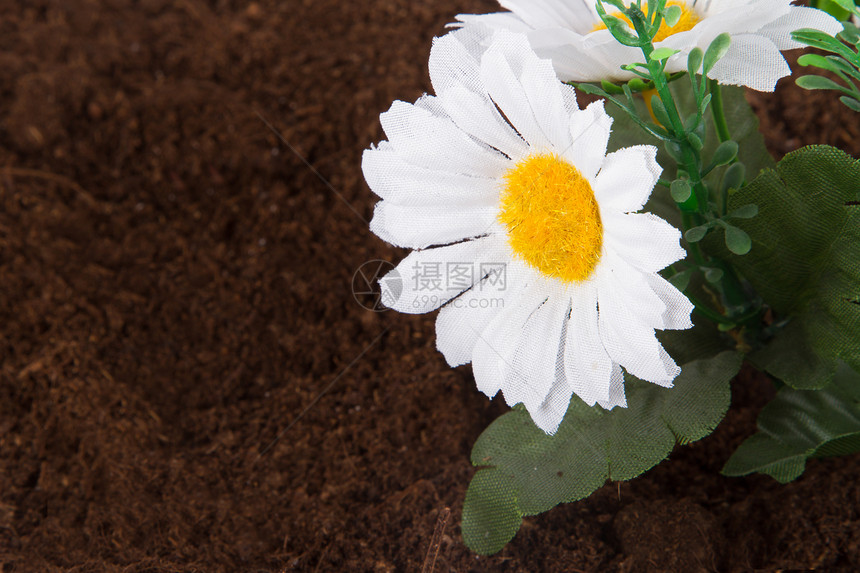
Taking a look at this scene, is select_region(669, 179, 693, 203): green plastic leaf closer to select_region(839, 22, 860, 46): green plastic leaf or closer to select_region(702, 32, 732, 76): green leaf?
select_region(702, 32, 732, 76): green leaf

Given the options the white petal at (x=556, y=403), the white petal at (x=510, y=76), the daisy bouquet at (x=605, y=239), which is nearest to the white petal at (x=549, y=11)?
the daisy bouquet at (x=605, y=239)

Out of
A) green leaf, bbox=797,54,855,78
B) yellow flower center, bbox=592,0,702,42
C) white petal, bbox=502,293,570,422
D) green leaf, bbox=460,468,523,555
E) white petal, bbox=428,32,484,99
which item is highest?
green leaf, bbox=797,54,855,78

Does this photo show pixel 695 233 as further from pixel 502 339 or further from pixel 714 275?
pixel 502 339

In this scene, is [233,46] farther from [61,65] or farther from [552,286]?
[552,286]

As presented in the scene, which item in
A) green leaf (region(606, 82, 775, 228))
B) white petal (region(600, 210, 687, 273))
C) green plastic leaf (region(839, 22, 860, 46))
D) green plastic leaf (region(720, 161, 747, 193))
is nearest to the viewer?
white petal (region(600, 210, 687, 273))

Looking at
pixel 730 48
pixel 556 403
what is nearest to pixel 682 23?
pixel 730 48

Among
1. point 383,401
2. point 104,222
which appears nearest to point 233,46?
point 104,222

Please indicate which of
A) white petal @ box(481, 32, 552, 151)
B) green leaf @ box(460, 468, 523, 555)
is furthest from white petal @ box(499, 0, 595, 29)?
green leaf @ box(460, 468, 523, 555)
